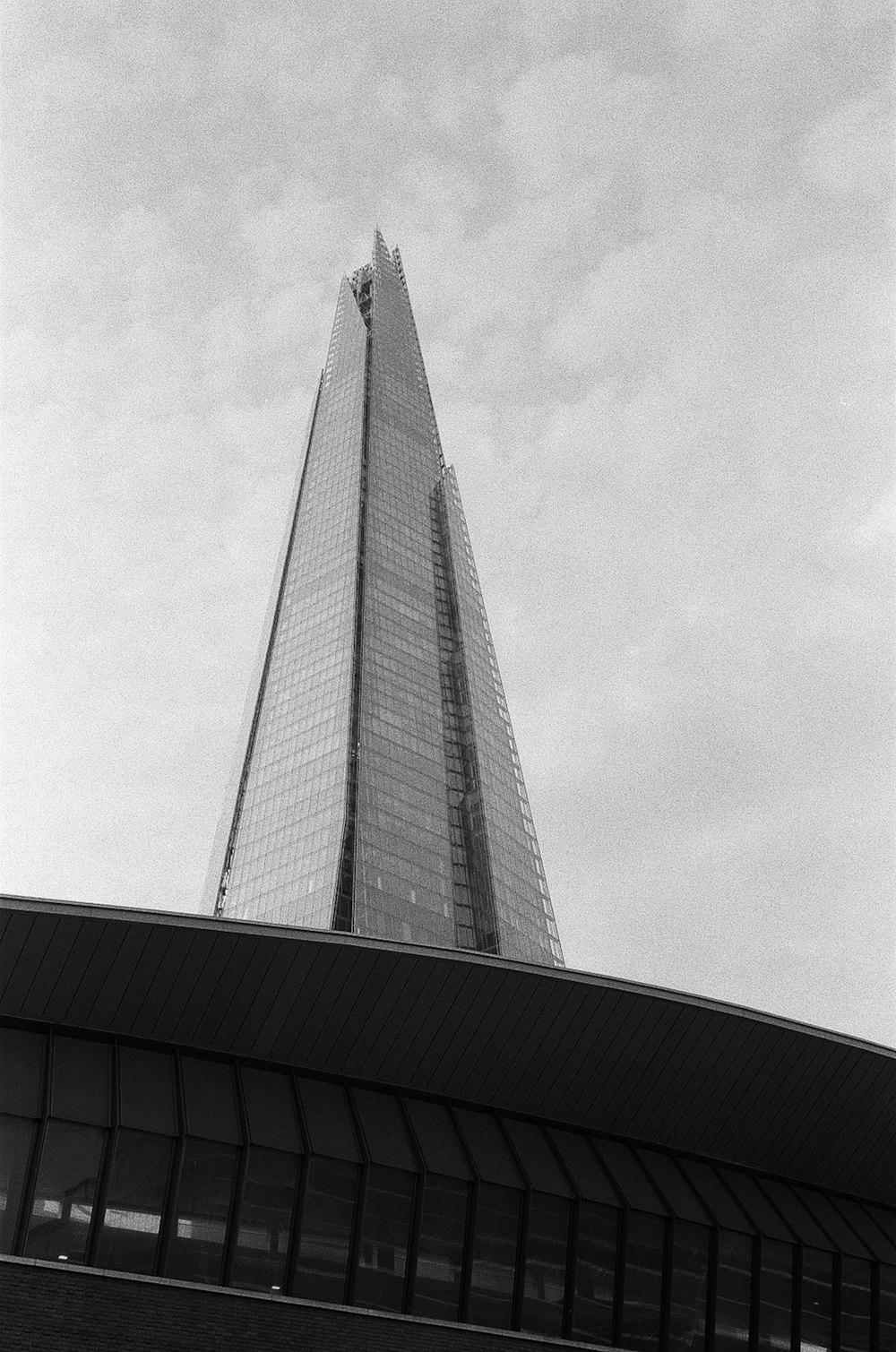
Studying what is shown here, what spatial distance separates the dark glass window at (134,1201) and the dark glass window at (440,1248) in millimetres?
5770

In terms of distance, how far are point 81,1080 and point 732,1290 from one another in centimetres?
1590

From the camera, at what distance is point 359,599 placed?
156500 millimetres

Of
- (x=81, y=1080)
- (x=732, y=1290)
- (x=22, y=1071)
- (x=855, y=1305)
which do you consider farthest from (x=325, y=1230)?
(x=855, y=1305)

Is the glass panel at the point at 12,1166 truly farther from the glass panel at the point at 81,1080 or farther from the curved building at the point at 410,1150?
the glass panel at the point at 81,1080

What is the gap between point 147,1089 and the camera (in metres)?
29.0

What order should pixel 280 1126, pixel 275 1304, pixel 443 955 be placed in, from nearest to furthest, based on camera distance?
pixel 275 1304, pixel 280 1126, pixel 443 955

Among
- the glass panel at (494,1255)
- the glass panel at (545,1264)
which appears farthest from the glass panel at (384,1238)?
the glass panel at (545,1264)

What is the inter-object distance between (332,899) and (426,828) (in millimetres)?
19188

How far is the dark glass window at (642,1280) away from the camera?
30859 mm

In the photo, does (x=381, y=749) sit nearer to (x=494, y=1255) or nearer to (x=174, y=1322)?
(x=494, y=1255)

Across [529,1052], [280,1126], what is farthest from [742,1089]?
[280,1126]

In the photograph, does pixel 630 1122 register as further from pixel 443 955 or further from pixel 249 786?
pixel 249 786

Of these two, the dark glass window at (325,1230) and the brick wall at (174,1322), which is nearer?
the brick wall at (174,1322)

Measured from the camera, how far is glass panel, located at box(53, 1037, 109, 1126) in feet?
89.7
